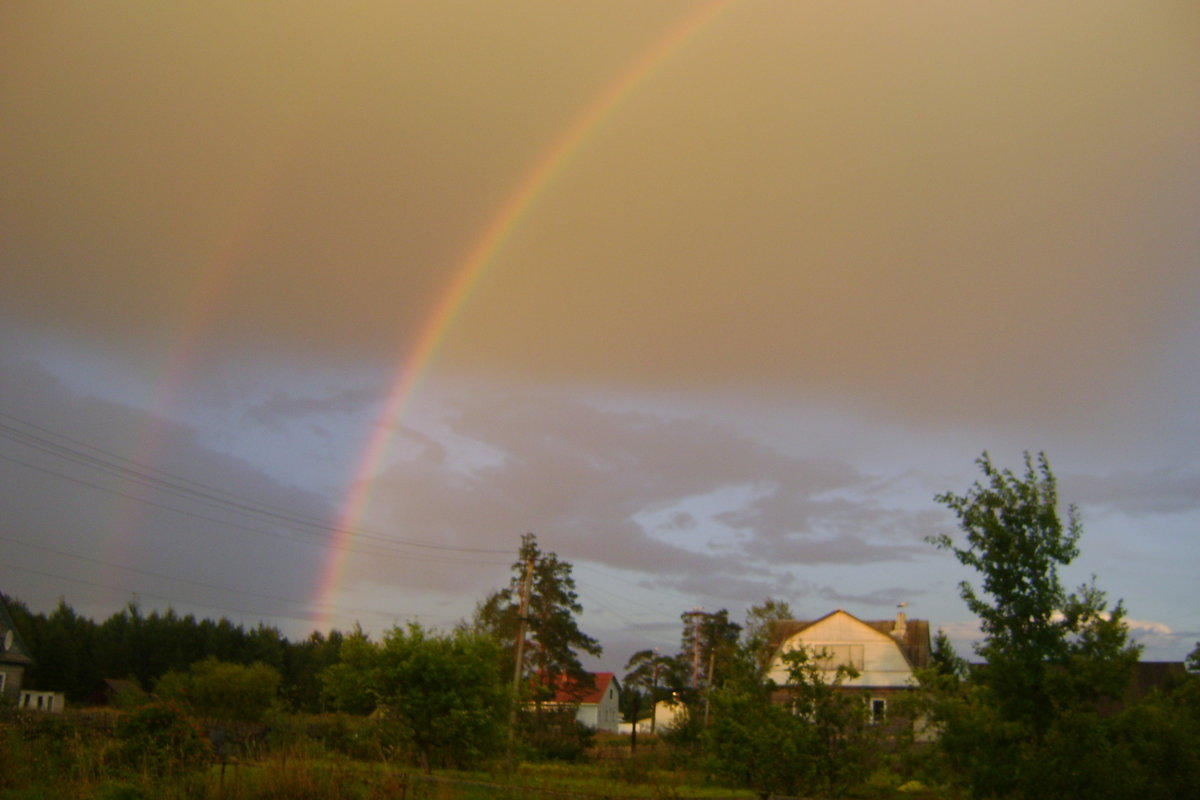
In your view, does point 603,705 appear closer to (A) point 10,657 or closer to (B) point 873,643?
(B) point 873,643

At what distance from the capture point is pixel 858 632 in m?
52.8

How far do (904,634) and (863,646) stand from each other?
4273 millimetres

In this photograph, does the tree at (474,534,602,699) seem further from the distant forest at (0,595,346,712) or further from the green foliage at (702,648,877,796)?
the green foliage at (702,648,877,796)

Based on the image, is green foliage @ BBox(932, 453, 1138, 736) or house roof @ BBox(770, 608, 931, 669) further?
house roof @ BBox(770, 608, 931, 669)

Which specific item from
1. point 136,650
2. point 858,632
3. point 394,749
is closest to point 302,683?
point 136,650

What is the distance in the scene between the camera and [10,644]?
167 ft

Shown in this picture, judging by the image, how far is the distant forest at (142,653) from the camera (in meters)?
61.3

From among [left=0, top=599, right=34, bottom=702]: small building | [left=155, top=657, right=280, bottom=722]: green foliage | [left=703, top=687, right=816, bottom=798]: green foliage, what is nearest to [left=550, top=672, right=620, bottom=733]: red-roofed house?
[left=155, top=657, right=280, bottom=722]: green foliage

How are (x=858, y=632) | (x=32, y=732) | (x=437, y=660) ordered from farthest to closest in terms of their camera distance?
(x=858, y=632)
(x=437, y=660)
(x=32, y=732)

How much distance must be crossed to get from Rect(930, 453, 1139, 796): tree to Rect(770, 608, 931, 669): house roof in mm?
41554

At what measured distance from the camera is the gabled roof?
161ft

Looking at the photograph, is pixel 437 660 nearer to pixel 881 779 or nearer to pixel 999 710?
pixel 881 779

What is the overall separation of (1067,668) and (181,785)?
11.2 metres

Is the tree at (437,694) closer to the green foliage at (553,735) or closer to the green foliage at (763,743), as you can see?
the green foliage at (553,735)
